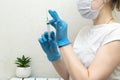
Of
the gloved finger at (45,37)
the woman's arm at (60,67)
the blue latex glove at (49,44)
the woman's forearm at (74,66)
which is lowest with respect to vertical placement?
the woman's arm at (60,67)

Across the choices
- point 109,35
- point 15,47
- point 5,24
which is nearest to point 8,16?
point 5,24

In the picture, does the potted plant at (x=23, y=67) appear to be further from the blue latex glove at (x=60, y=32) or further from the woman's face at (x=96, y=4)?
the woman's face at (x=96, y=4)

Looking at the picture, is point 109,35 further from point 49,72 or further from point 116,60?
point 49,72

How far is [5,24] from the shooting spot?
1585mm

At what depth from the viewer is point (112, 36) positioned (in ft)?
3.62

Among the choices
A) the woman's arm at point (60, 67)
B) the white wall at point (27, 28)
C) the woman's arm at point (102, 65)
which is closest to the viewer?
the woman's arm at point (102, 65)

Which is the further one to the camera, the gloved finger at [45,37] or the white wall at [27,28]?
the white wall at [27,28]

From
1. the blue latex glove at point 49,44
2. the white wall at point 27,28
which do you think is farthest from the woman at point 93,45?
the white wall at point 27,28

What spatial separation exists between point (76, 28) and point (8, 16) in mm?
468

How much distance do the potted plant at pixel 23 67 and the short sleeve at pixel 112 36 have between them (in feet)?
2.12

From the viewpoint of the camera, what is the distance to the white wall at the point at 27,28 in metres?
1.55

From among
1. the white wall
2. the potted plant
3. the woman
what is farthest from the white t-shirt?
the potted plant

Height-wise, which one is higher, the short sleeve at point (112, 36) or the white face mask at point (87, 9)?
the white face mask at point (87, 9)

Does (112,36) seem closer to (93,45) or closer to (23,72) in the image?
(93,45)
